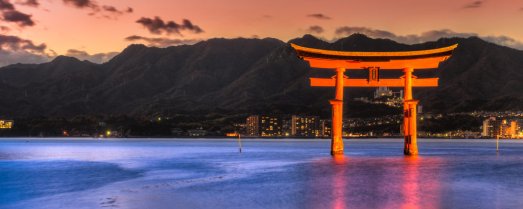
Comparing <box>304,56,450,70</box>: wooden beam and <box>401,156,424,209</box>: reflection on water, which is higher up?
<box>304,56,450,70</box>: wooden beam

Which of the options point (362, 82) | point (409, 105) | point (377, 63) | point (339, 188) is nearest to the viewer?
point (339, 188)

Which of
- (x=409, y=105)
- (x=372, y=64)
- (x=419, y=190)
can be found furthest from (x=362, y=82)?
(x=419, y=190)

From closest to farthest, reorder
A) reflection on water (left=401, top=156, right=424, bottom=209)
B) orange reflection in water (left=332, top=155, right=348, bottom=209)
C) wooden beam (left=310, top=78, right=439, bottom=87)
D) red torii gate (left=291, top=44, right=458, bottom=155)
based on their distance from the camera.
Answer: reflection on water (left=401, top=156, right=424, bottom=209), orange reflection in water (left=332, top=155, right=348, bottom=209), red torii gate (left=291, top=44, right=458, bottom=155), wooden beam (left=310, top=78, right=439, bottom=87)

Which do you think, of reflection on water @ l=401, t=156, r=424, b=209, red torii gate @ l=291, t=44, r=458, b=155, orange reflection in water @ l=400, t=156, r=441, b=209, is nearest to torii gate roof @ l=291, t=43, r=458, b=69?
red torii gate @ l=291, t=44, r=458, b=155

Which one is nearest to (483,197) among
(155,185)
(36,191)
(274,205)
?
(274,205)

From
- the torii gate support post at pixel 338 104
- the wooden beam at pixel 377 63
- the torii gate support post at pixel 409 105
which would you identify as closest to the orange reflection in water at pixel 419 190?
the torii gate support post at pixel 338 104

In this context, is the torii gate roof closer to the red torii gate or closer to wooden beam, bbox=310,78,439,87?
the red torii gate

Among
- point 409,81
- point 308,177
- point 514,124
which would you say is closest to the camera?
point 308,177

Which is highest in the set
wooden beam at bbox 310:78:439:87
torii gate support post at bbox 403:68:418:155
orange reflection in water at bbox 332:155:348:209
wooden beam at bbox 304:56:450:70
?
wooden beam at bbox 304:56:450:70

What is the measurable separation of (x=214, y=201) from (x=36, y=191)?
1089cm

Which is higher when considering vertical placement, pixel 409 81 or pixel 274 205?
pixel 409 81

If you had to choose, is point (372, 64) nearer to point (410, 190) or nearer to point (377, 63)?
point (377, 63)

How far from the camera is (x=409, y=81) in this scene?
53000 mm

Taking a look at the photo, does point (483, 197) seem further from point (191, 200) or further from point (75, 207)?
point (75, 207)
